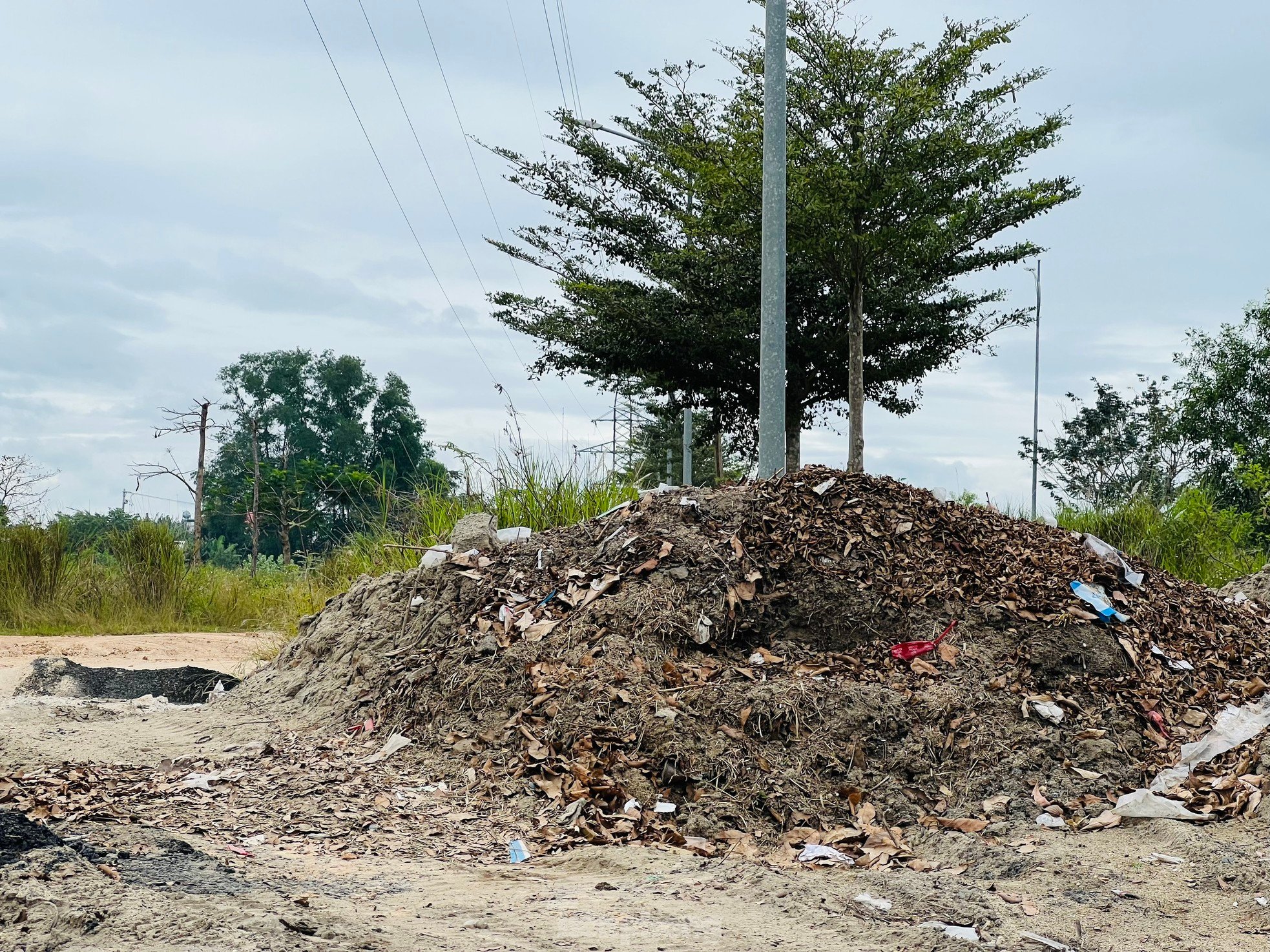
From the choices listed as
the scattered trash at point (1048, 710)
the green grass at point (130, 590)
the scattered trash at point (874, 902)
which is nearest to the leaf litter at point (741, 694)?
the scattered trash at point (1048, 710)

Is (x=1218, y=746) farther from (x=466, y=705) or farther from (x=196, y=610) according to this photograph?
(x=196, y=610)

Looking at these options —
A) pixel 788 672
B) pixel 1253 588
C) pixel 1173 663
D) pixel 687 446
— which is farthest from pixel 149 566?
pixel 1253 588

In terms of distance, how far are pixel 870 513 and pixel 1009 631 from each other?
130 centimetres

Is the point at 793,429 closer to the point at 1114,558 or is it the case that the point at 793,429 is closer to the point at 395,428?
the point at 1114,558

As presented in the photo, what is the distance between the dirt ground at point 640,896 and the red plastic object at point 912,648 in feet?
4.31

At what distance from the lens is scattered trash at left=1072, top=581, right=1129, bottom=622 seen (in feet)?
21.6

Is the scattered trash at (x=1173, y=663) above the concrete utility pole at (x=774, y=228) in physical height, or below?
below

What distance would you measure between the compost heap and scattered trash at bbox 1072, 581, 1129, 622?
0.06 meters

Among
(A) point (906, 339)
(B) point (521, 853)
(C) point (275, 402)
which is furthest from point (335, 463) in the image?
(B) point (521, 853)

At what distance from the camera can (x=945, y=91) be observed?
18453 mm

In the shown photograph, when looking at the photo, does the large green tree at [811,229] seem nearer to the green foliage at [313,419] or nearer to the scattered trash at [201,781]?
the scattered trash at [201,781]

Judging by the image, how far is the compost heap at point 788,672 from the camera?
502 cm

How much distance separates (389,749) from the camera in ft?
19.4

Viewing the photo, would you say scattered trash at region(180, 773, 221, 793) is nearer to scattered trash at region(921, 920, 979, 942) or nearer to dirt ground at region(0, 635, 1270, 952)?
dirt ground at region(0, 635, 1270, 952)
